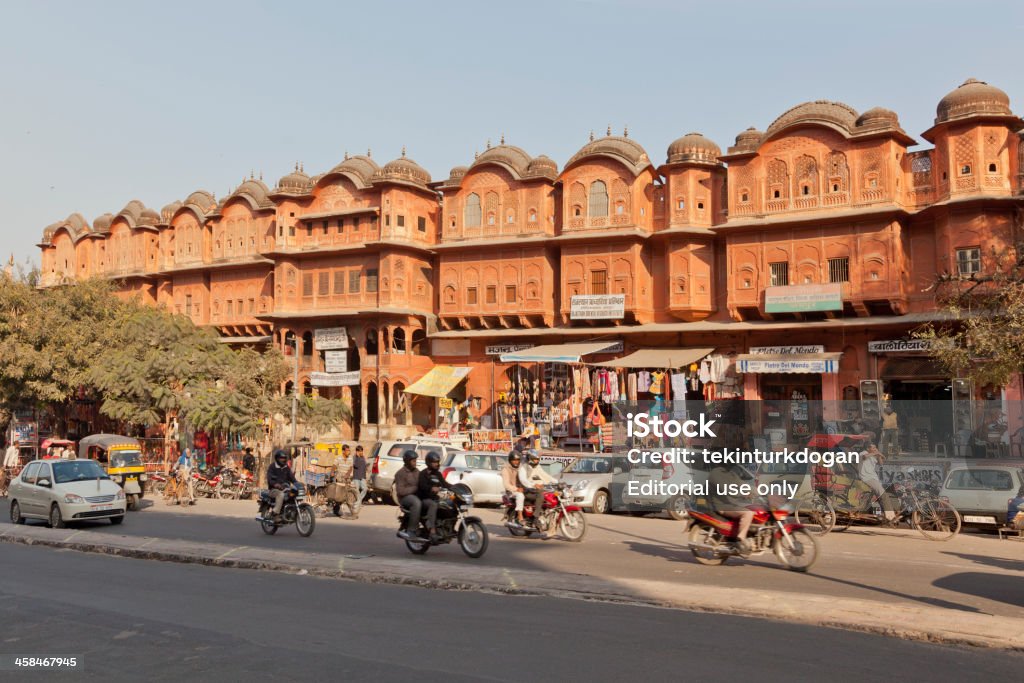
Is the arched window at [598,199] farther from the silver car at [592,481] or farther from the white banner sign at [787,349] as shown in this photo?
the silver car at [592,481]

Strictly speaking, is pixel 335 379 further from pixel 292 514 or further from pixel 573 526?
pixel 573 526

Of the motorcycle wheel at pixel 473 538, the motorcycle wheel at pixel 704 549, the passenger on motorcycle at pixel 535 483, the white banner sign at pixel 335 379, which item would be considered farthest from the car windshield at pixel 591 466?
the white banner sign at pixel 335 379

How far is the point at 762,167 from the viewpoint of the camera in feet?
97.3

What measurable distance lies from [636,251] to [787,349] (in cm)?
701

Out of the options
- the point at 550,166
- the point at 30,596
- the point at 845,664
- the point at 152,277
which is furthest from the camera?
the point at 152,277

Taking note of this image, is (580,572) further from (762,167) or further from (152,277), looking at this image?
(152,277)

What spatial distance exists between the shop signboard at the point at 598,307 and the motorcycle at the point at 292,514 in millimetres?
19034

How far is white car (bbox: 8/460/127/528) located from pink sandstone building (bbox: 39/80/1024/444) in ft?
56.6

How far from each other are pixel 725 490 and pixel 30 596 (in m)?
8.69

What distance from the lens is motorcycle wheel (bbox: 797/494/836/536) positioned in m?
14.3

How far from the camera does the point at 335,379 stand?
36.8m

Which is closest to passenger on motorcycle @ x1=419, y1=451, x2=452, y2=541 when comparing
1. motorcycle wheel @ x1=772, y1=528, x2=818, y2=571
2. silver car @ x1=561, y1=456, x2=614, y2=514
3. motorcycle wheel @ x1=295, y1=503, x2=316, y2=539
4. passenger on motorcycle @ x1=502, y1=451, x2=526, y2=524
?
passenger on motorcycle @ x1=502, y1=451, x2=526, y2=524

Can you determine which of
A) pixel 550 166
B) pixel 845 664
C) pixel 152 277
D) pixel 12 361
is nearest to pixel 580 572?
pixel 845 664

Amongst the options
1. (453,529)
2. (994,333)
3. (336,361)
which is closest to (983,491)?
(994,333)
